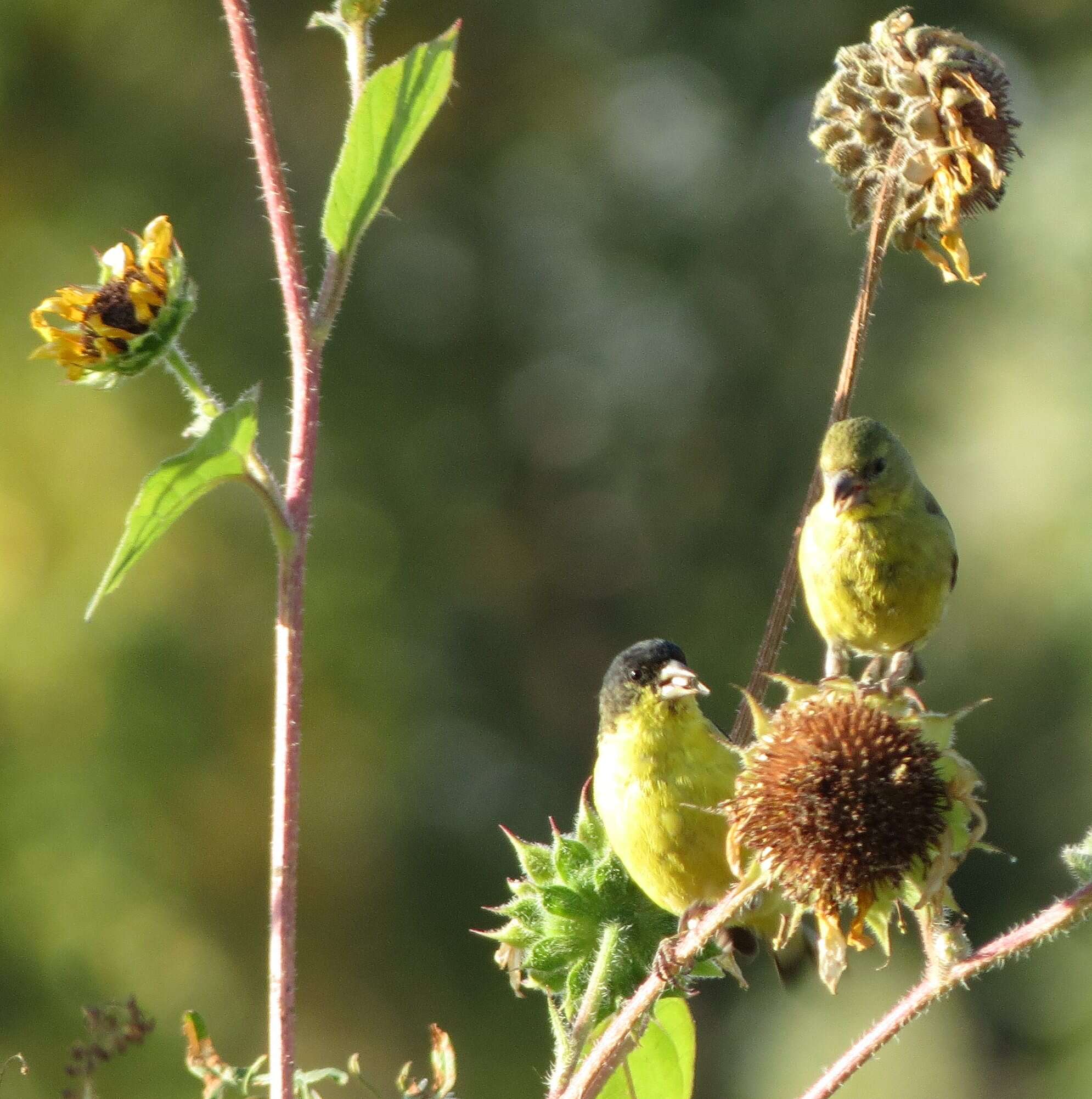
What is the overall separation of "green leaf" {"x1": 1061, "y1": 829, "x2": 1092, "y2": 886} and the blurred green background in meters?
5.27

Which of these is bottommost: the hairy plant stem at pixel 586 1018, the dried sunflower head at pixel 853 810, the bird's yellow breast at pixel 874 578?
the hairy plant stem at pixel 586 1018

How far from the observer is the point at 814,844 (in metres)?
1.37

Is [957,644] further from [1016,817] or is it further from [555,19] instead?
[555,19]

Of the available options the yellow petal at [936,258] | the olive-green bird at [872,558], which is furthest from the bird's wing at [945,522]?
the yellow petal at [936,258]

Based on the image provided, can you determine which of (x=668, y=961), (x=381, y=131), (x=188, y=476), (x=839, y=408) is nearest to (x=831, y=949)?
(x=668, y=961)

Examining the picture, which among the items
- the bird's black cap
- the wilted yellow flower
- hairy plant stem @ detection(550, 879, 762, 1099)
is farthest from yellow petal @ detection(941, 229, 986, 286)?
the bird's black cap

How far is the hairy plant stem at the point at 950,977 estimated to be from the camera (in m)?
1.23

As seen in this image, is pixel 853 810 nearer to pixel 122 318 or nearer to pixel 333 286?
pixel 333 286

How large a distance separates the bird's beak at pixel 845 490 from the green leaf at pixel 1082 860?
103cm

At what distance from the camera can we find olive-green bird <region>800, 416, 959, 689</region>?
2223 mm

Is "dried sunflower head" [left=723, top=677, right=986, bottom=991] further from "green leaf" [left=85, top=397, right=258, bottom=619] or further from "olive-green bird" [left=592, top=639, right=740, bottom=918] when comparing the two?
"green leaf" [left=85, top=397, right=258, bottom=619]

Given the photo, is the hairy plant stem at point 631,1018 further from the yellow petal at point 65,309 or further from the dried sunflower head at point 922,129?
the yellow petal at point 65,309

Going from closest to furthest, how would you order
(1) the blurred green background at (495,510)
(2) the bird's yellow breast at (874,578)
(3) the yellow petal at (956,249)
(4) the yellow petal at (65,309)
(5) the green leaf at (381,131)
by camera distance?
(5) the green leaf at (381,131) < (4) the yellow petal at (65,309) < (3) the yellow petal at (956,249) < (2) the bird's yellow breast at (874,578) < (1) the blurred green background at (495,510)

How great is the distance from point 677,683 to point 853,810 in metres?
0.78
